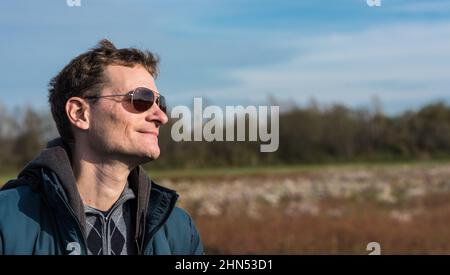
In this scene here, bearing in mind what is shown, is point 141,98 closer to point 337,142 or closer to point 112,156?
point 112,156

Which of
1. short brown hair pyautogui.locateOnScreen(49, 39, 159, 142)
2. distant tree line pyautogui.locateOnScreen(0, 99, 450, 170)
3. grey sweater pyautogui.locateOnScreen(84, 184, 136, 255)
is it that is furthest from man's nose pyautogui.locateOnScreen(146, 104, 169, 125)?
distant tree line pyautogui.locateOnScreen(0, 99, 450, 170)

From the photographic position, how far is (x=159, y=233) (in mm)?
2785

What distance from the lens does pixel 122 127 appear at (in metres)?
2.79

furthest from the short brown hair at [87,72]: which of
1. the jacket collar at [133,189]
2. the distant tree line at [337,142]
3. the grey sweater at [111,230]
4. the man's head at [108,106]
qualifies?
the distant tree line at [337,142]

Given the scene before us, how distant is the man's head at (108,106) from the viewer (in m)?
2.79

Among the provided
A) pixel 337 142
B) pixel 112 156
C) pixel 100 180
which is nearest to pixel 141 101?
pixel 112 156

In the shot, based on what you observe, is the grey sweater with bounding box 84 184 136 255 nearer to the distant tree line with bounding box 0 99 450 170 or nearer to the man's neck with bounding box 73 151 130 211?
the man's neck with bounding box 73 151 130 211

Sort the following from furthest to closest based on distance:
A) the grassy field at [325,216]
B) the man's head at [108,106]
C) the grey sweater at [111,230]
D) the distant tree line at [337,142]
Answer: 1. the distant tree line at [337,142]
2. the grassy field at [325,216]
3. the man's head at [108,106]
4. the grey sweater at [111,230]

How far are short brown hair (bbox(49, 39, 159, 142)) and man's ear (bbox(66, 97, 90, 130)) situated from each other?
27mm

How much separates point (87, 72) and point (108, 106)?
0.54 ft

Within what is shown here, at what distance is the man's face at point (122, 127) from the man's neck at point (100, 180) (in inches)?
1.9

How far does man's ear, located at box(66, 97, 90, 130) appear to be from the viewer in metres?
2.83

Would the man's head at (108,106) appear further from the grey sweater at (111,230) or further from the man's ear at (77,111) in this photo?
the grey sweater at (111,230)

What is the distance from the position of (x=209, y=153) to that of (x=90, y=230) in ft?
121
